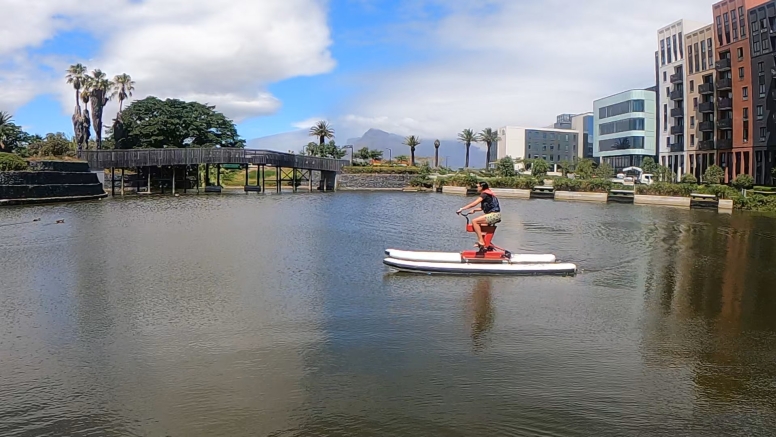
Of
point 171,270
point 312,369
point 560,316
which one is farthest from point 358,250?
point 312,369

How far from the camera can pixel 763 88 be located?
61.8 m

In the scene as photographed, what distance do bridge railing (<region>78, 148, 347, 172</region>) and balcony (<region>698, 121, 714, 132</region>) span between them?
4893cm

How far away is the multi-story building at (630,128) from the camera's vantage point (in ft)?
324

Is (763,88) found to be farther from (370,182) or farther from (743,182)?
(370,182)

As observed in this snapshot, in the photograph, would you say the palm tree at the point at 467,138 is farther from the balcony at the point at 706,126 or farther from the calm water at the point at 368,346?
the calm water at the point at 368,346

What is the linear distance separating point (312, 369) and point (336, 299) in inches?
176

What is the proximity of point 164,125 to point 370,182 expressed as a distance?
27539mm

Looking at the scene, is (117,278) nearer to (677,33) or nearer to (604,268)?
(604,268)

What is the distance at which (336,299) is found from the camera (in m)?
12.7

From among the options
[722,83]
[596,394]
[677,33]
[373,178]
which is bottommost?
[596,394]

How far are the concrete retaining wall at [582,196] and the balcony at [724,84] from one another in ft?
87.8

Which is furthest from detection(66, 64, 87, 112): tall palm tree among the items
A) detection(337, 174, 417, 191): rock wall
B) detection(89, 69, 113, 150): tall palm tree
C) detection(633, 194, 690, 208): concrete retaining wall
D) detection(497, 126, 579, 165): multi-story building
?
detection(497, 126, 579, 165): multi-story building

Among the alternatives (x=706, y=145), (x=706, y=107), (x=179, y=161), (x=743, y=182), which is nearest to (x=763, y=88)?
(x=706, y=107)

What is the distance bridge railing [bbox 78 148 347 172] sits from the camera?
59928mm
